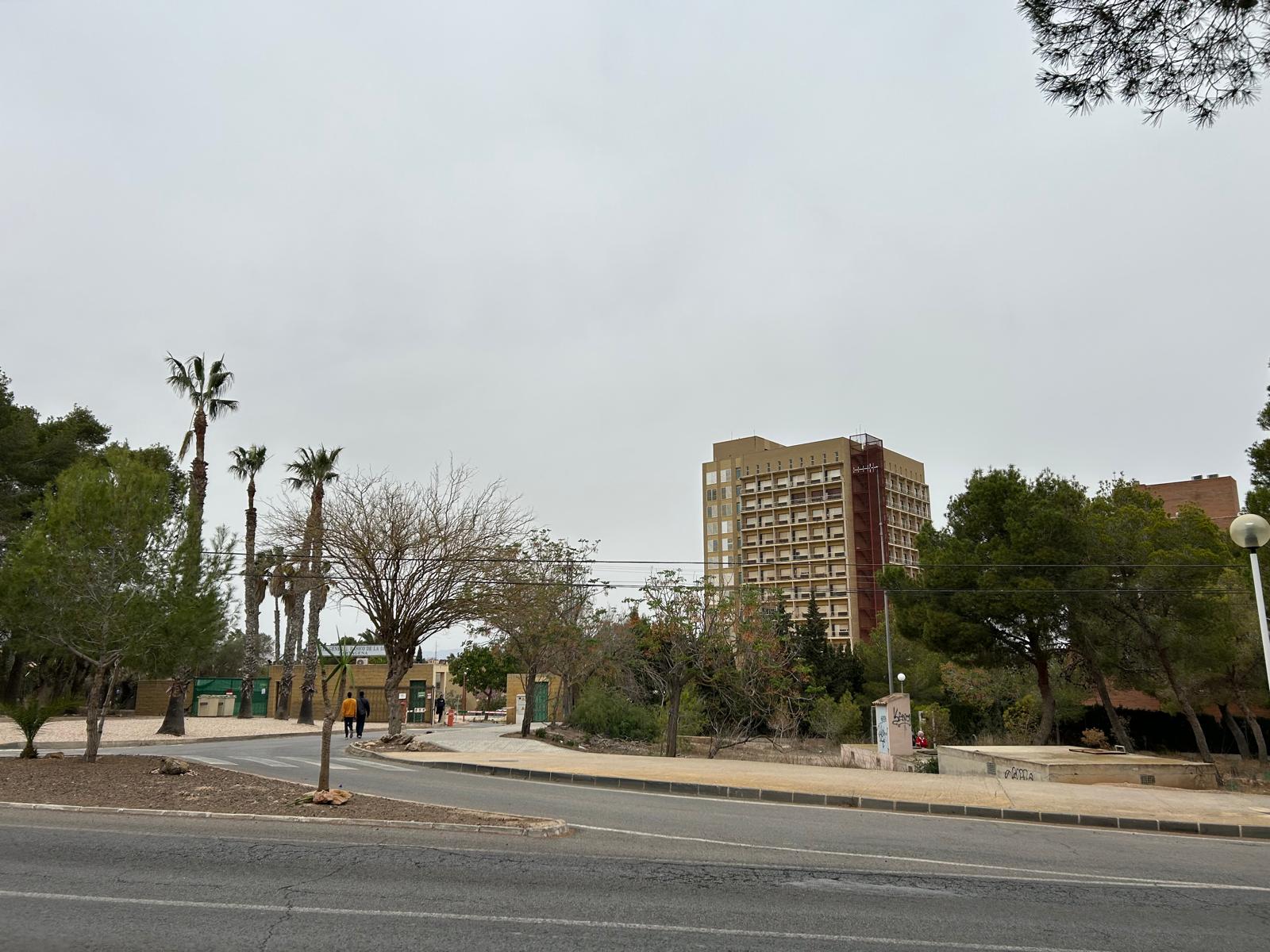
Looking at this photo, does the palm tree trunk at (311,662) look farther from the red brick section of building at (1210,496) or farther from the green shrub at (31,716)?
the red brick section of building at (1210,496)

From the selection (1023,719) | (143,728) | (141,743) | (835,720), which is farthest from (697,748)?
(143,728)

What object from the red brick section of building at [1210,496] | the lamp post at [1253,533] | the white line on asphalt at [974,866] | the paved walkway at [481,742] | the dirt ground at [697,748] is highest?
the red brick section of building at [1210,496]

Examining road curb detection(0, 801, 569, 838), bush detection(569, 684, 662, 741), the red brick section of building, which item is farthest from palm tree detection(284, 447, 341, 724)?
the red brick section of building

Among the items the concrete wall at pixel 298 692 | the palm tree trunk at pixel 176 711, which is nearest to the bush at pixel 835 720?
the concrete wall at pixel 298 692

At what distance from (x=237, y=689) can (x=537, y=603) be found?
26.5 metres

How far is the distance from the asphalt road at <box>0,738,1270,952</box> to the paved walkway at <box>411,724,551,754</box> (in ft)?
43.5

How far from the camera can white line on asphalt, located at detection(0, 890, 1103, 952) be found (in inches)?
232

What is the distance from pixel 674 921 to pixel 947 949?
6.05 feet

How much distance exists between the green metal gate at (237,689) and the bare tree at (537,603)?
20896 millimetres

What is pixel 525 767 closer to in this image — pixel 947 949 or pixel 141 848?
pixel 141 848

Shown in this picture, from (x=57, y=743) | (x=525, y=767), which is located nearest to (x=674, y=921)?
(x=525, y=767)

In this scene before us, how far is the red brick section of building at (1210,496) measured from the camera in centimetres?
6450

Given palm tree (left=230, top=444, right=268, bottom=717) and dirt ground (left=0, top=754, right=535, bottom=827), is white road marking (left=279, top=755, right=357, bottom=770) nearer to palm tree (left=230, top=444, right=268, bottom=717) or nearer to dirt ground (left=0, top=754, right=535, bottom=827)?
→ dirt ground (left=0, top=754, right=535, bottom=827)

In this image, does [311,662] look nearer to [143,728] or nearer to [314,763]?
[143,728]
